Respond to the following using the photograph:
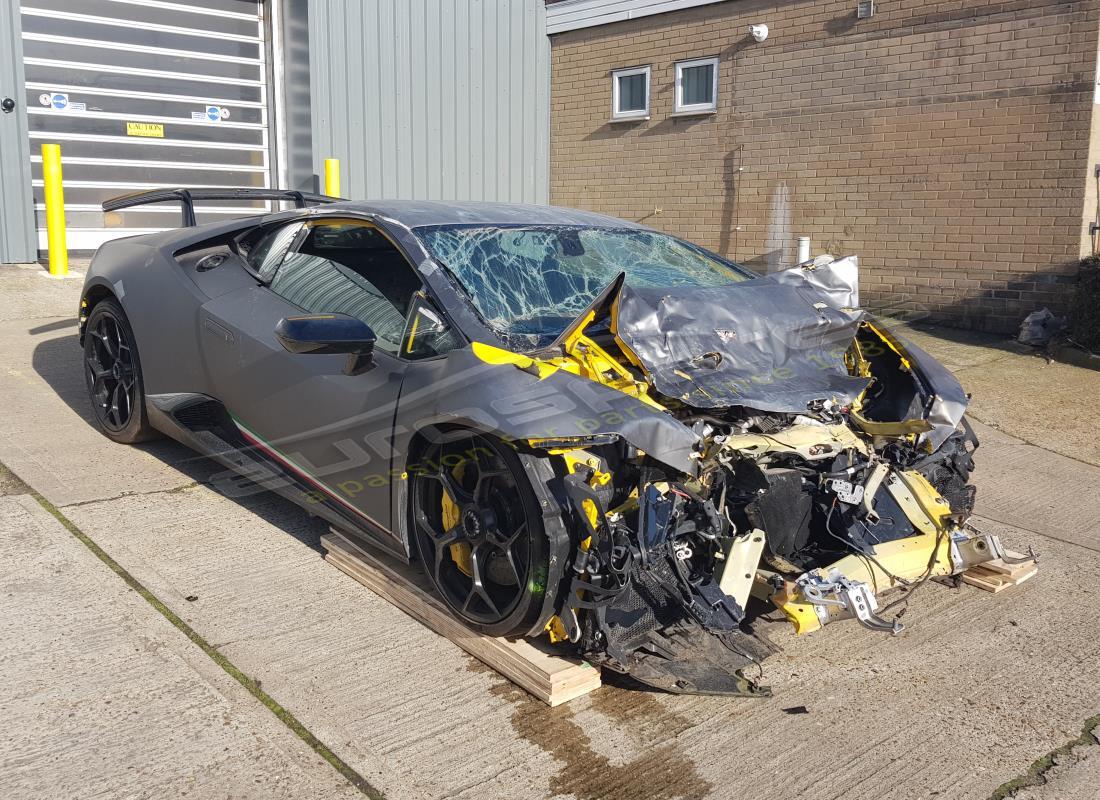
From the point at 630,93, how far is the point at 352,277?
941 centimetres

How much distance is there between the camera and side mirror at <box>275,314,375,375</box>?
3199 mm

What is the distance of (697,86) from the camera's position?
38.4ft

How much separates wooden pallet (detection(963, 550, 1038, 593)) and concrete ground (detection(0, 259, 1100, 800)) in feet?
0.15

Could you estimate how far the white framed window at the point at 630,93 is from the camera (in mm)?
12195

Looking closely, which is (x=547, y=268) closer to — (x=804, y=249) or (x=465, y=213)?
(x=465, y=213)

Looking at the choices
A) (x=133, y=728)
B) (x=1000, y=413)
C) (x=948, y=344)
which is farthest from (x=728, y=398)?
(x=948, y=344)

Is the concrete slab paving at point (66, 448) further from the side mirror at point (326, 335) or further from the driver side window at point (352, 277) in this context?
the side mirror at point (326, 335)

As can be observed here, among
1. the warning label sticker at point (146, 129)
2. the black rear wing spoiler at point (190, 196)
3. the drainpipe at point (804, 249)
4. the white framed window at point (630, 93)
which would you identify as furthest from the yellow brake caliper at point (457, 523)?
the white framed window at point (630, 93)

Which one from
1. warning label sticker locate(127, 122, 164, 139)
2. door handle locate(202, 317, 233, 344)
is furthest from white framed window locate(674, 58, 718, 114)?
door handle locate(202, 317, 233, 344)

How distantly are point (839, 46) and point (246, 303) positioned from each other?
8.15 m

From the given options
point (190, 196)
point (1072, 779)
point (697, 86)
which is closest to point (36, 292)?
point (190, 196)

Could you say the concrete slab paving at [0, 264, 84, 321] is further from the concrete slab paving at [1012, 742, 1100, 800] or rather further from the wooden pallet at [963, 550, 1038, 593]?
the concrete slab paving at [1012, 742, 1100, 800]

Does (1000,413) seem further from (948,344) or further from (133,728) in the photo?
(133,728)

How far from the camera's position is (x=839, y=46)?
33.6ft
